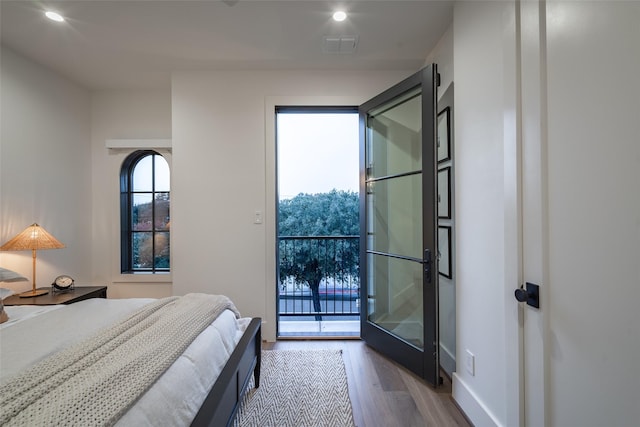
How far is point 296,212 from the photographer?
11.5 ft

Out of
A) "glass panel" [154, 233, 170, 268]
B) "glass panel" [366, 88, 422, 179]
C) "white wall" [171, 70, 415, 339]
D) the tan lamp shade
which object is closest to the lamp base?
the tan lamp shade

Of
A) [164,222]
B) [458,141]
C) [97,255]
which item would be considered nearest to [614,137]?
[458,141]

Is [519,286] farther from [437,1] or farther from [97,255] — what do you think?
[97,255]

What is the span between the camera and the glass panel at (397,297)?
2074 mm

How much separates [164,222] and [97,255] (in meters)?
0.78

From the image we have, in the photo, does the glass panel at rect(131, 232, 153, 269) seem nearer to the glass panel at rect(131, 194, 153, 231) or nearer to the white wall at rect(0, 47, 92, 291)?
the glass panel at rect(131, 194, 153, 231)

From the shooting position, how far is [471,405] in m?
1.55

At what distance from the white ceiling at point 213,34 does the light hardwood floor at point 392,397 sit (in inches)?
102

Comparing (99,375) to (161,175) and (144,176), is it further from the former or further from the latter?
(144,176)

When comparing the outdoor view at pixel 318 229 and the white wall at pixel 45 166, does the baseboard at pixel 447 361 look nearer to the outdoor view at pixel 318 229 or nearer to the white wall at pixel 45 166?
the outdoor view at pixel 318 229

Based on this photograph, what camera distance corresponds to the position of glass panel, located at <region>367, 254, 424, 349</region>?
2074 mm

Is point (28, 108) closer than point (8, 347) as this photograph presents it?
No

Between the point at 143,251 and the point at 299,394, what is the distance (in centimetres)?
241

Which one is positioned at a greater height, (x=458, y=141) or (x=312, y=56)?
(x=312, y=56)
